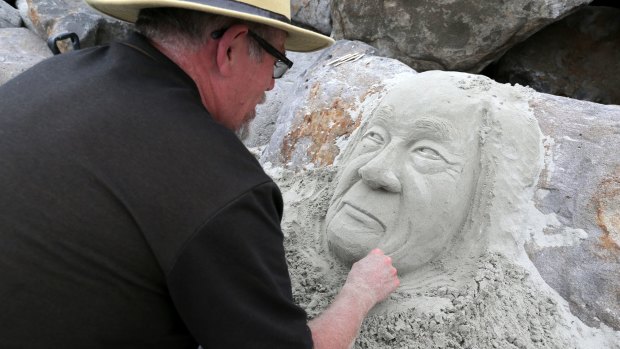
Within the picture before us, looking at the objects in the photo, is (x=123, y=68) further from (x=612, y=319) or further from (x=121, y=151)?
(x=612, y=319)

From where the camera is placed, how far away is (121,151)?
122 cm

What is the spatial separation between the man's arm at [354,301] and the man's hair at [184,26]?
29.7 inches

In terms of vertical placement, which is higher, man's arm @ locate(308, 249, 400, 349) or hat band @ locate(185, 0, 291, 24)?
hat band @ locate(185, 0, 291, 24)

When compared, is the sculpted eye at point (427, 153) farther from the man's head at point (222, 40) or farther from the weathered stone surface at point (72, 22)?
the weathered stone surface at point (72, 22)

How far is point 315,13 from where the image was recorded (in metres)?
4.91

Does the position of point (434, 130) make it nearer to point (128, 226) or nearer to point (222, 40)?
point (222, 40)

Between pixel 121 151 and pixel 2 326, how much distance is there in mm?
462

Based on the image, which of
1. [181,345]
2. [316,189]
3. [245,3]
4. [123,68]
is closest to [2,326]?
[181,345]

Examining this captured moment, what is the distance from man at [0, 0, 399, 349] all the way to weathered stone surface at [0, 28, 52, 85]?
12.9ft

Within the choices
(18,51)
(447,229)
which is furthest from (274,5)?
(18,51)

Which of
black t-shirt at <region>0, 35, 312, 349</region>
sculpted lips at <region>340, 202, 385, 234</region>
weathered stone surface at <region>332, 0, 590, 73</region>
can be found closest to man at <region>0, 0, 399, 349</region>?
black t-shirt at <region>0, 35, 312, 349</region>

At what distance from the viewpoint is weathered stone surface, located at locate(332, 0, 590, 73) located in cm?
371

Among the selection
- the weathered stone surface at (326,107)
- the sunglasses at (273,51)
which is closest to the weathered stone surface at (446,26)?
the weathered stone surface at (326,107)

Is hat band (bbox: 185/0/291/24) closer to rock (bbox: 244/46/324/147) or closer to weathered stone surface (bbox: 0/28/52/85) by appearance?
rock (bbox: 244/46/324/147)
